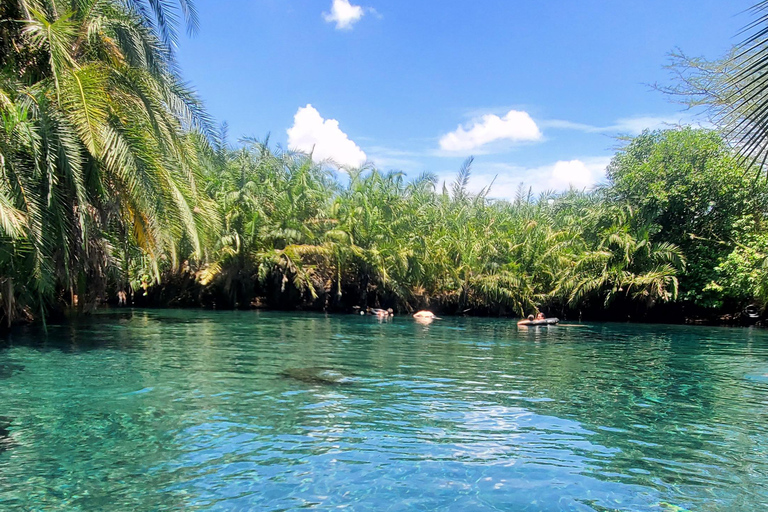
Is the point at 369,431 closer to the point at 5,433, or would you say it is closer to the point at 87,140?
the point at 5,433

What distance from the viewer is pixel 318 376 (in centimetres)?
932

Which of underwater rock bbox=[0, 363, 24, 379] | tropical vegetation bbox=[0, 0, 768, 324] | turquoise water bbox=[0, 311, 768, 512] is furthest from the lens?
tropical vegetation bbox=[0, 0, 768, 324]

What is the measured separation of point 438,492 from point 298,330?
13399mm

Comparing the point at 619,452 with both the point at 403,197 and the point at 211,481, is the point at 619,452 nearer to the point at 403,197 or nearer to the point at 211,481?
the point at 211,481

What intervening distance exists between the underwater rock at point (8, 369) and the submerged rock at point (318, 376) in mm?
4308

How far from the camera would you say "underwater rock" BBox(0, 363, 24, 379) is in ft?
27.5

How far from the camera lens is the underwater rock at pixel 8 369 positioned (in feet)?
27.5

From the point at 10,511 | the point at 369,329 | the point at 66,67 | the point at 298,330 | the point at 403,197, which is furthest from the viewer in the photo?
the point at 403,197

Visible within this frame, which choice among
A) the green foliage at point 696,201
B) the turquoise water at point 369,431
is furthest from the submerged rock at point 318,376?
the green foliage at point 696,201

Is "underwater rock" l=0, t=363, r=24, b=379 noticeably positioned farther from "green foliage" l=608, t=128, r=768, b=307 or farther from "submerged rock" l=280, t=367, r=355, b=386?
"green foliage" l=608, t=128, r=768, b=307

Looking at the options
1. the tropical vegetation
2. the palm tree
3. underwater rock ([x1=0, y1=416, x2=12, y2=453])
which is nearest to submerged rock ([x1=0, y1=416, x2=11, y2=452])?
underwater rock ([x1=0, y1=416, x2=12, y2=453])

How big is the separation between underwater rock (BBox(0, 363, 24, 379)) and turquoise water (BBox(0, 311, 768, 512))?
47mm

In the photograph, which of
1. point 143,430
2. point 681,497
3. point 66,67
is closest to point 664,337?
point 681,497

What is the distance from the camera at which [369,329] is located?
61.6ft
